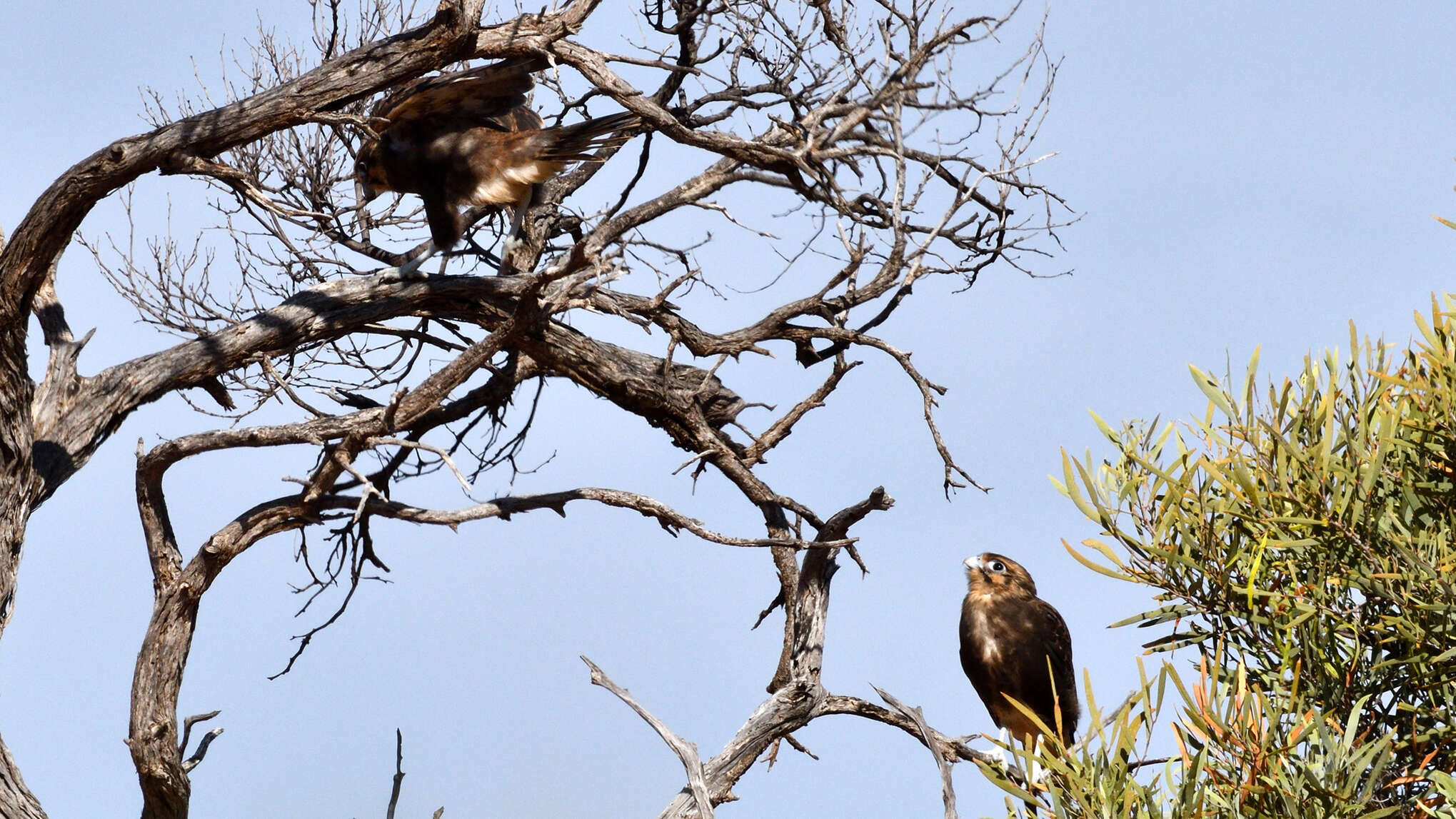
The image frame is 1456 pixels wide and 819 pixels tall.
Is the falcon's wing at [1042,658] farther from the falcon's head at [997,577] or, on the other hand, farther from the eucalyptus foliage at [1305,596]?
the eucalyptus foliage at [1305,596]

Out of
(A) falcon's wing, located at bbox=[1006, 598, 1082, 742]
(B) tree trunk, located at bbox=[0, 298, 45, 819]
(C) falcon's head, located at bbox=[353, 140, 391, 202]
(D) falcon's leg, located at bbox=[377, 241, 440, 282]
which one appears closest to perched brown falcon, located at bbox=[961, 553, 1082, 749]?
(A) falcon's wing, located at bbox=[1006, 598, 1082, 742]

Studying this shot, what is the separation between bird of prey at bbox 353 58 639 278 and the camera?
258 inches

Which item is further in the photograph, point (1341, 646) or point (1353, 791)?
point (1341, 646)

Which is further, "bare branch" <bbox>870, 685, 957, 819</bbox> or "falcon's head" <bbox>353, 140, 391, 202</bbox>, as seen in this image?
"falcon's head" <bbox>353, 140, 391, 202</bbox>

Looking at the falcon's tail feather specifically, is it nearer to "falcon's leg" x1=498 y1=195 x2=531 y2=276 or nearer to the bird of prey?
the bird of prey

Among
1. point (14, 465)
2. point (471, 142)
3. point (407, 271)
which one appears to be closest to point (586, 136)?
point (471, 142)

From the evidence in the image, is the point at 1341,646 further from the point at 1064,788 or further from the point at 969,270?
the point at 969,270

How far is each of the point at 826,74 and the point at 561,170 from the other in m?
1.89

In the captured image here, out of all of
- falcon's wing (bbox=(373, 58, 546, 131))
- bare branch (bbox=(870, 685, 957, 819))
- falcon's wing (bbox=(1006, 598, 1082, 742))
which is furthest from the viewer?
falcon's wing (bbox=(373, 58, 546, 131))

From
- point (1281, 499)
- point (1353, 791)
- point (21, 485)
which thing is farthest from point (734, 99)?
point (1353, 791)

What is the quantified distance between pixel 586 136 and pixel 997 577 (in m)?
3.24

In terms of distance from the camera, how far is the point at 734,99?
25.4ft

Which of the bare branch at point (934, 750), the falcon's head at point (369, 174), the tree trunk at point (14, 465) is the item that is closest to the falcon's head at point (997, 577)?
A: the bare branch at point (934, 750)

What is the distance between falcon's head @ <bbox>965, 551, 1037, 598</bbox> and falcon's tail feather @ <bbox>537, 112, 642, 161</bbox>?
3.00 meters
